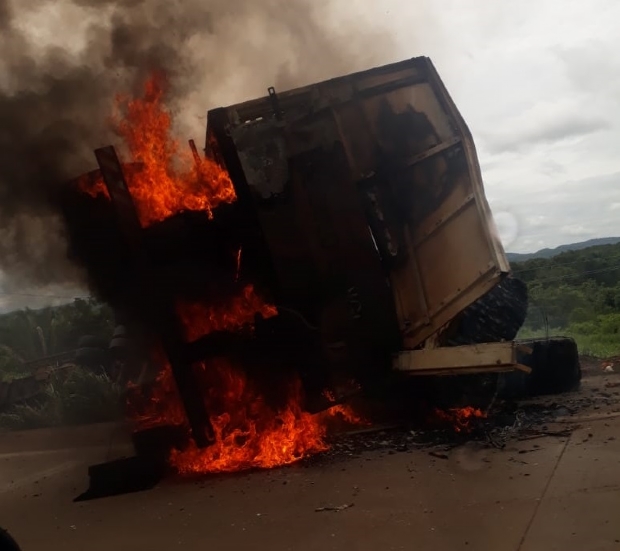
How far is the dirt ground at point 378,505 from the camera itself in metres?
3.76

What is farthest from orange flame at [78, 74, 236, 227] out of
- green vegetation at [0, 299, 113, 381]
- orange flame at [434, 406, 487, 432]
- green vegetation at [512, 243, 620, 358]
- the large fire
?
green vegetation at [512, 243, 620, 358]

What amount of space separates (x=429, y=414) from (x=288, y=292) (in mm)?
2288

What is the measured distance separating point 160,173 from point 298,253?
1.98m

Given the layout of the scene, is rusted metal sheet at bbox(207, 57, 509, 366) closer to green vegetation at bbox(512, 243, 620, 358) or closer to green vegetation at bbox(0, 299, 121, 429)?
green vegetation at bbox(0, 299, 121, 429)

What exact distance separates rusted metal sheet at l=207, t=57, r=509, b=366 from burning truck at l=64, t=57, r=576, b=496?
0.04ft

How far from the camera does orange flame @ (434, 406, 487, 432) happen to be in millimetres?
6668

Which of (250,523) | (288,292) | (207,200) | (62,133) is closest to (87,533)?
(250,523)

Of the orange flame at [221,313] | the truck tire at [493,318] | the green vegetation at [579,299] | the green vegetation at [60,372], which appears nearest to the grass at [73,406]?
the green vegetation at [60,372]

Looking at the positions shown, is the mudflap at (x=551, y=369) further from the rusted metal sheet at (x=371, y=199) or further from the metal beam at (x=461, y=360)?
the metal beam at (x=461, y=360)

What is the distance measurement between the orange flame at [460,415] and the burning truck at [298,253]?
33.4 inches

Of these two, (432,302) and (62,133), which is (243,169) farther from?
(62,133)

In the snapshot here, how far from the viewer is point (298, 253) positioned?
18.9 ft

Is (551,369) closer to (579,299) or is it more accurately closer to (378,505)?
(378,505)

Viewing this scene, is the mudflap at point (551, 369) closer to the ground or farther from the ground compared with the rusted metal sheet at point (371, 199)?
closer to the ground
